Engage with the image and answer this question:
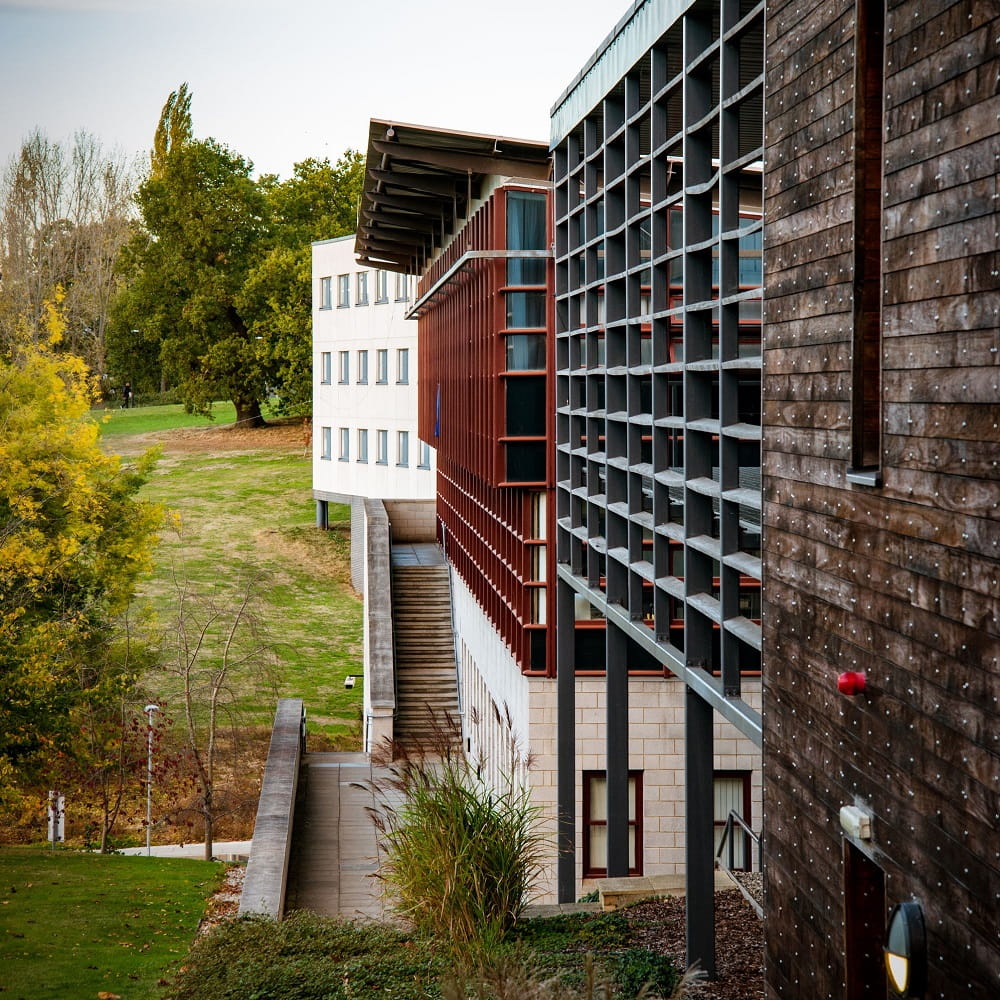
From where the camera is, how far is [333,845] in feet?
69.2

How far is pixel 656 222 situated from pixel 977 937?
677cm

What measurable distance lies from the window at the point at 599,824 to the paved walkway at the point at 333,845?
8.40 ft

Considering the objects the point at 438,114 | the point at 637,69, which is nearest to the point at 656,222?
the point at 637,69

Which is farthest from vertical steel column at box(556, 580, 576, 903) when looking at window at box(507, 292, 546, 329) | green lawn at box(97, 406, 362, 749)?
green lawn at box(97, 406, 362, 749)

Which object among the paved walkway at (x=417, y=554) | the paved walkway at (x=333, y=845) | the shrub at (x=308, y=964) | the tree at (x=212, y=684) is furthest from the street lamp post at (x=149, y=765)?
the shrub at (x=308, y=964)

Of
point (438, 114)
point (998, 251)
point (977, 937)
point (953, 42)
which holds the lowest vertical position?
point (977, 937)

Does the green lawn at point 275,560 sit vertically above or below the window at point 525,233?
below

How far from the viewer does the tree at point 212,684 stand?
25.5 meters

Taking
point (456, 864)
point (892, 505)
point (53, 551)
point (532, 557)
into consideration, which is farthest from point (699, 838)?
point (53, 551)

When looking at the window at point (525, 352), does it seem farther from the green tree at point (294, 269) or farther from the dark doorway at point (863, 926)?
the green tree at point (294, 269)

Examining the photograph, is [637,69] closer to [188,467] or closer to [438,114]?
[188,467]

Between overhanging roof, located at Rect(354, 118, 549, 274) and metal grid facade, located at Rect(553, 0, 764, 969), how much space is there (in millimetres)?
3763

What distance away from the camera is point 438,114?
3477 inches

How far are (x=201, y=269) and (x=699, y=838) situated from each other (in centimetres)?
6110
